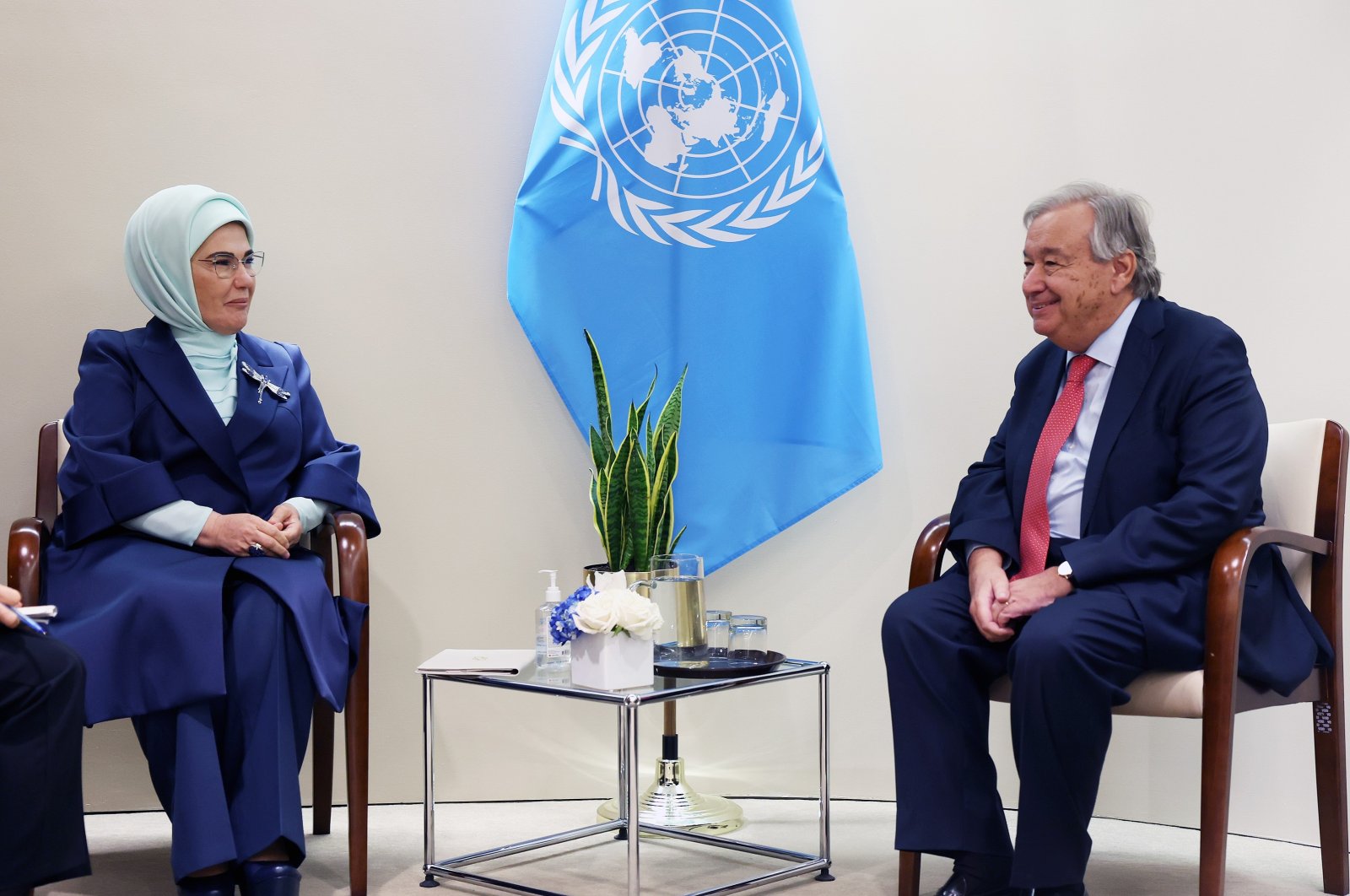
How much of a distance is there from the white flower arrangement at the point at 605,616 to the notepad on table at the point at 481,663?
15 cm

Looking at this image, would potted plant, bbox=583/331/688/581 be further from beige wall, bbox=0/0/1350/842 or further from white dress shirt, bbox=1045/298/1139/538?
white dress shirt, bbox=1045/298/1139/538

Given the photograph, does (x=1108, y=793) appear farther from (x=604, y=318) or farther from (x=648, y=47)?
(x=648, y=47)

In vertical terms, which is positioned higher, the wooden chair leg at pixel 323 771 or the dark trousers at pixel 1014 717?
the dark trousers at pixel 1014 717

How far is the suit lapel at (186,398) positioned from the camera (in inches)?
113

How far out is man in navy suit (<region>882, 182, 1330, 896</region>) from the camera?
238 cm

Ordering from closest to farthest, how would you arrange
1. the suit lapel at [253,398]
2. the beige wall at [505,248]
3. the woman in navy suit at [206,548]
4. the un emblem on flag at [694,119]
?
1. the woman in navy suit at [206,548]
2. the suit lapel at [253,398]
3. the beige wall at [505,248]
4. the un emblem on flag at [694,119]

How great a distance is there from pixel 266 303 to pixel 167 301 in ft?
2.02

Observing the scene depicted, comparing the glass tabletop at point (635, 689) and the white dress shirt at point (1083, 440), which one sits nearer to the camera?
the glass tabletop at point (635, 689)

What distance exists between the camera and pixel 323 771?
329 centimetres

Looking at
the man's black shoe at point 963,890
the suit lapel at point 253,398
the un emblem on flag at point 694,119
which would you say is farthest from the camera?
the un emblem on flag at point 694,119

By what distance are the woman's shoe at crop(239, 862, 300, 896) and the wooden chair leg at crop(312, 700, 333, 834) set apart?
79 cm

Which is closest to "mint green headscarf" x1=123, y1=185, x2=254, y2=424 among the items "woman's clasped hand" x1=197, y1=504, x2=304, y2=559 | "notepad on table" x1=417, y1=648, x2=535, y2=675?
"woman's clasped hand" x1=197, y1=504, x2=304, y2=559

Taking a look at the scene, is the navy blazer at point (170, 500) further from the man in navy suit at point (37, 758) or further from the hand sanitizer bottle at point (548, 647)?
the hand sanitizer bottle at point (548, 647)

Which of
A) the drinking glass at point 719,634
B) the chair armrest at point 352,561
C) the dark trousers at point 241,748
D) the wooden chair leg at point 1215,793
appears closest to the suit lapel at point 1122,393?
the wooden chair leg at point 1215,793
